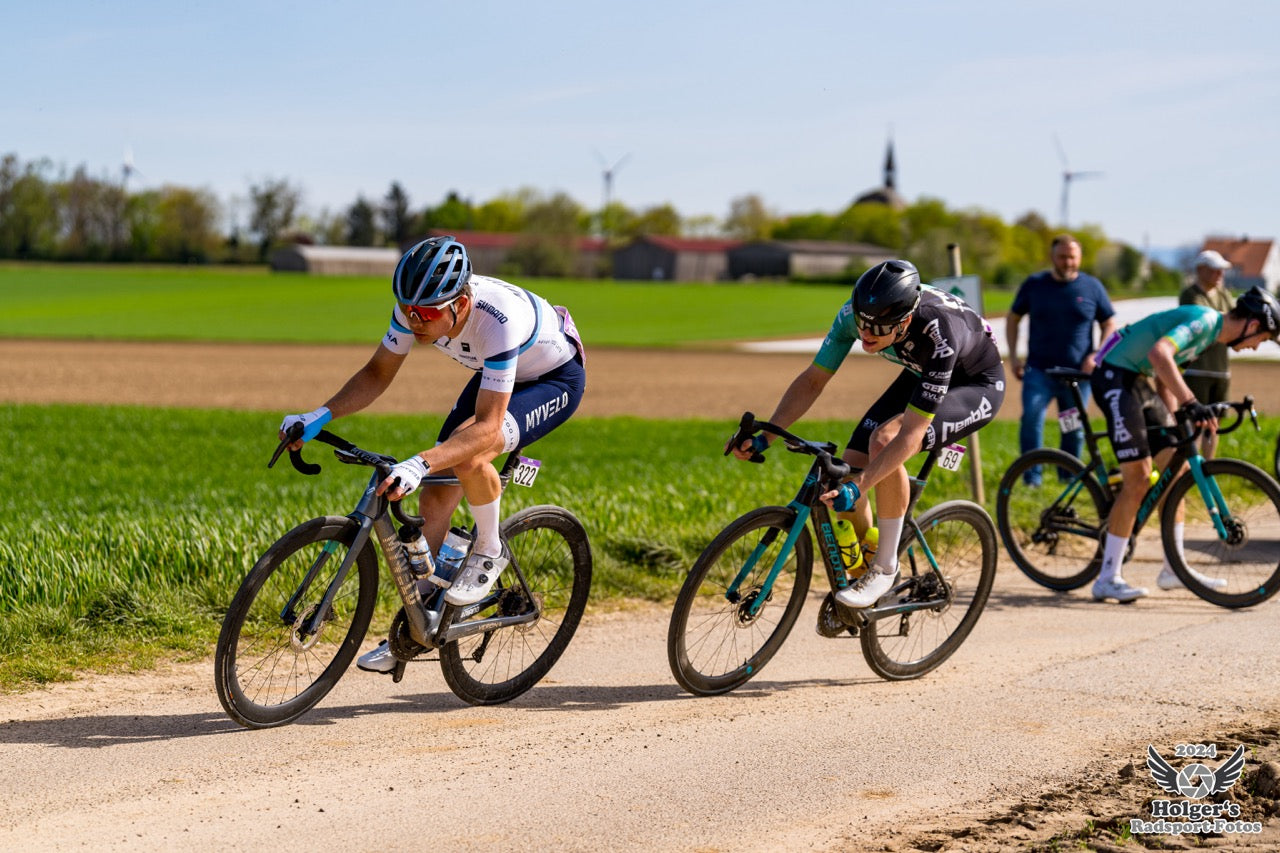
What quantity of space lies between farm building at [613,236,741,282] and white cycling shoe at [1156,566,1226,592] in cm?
12687

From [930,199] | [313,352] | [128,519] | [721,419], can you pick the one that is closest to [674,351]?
[313,352]

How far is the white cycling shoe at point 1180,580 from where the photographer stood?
8.59 metres

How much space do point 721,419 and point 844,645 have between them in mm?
19315

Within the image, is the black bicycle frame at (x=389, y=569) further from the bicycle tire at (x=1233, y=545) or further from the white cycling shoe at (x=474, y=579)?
the bicycle tire at (x=1233, y=545)

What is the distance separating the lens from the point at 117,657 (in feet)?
22.1

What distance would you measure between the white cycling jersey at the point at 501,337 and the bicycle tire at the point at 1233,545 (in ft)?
14.8

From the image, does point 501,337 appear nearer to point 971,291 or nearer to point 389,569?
point 389,569

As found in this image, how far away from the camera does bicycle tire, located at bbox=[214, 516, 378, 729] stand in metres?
5.36

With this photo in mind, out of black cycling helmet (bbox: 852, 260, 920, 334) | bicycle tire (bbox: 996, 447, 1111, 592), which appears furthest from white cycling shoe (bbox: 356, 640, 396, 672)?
bicycle tire (bbox: 996, 447, 1111, 592)

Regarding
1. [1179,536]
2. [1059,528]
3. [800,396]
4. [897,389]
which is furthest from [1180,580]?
[800,396]

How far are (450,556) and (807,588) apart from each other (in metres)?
1.78

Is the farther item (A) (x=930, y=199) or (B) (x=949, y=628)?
(A) (x=930, y=199)

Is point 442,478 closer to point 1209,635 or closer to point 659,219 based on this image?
point 1209,635

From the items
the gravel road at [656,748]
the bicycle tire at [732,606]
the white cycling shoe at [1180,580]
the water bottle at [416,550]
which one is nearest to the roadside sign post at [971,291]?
the white cycling shoe at [1180,580]
